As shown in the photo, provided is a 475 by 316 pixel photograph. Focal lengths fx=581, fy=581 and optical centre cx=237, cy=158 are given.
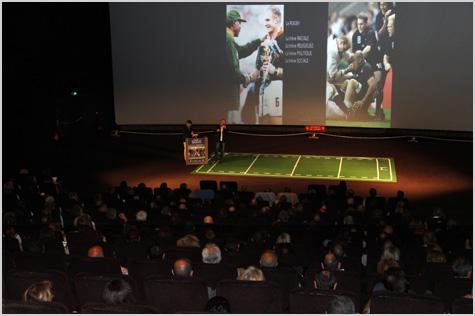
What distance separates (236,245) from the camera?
25.6 feet

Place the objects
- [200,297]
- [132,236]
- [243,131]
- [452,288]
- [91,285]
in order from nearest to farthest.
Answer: [200,297]
[91,285]
[452,288]
[132,236]
[243,131]

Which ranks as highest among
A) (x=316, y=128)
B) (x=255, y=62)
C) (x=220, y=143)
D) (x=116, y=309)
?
(x=255, y=62)

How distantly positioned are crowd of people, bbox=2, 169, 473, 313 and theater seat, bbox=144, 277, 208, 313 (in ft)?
0.16

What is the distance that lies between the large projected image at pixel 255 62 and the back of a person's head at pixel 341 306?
59.1ft

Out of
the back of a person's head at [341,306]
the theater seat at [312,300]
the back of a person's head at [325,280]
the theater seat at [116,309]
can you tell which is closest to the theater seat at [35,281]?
the theater seat at [116,309]

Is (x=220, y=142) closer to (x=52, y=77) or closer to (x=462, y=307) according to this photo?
(x=52, y=77)

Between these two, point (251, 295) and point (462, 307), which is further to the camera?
point (251, 295)

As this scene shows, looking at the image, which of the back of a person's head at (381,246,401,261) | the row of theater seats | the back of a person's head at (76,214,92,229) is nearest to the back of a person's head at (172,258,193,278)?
the row of theater seats

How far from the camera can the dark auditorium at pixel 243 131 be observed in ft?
29.9

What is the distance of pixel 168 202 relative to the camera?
12164mm

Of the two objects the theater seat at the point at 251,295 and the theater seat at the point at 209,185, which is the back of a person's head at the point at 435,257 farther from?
the theater seat at the point at 209,185

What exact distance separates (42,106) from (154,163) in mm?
4979

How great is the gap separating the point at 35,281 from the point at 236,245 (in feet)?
9.49

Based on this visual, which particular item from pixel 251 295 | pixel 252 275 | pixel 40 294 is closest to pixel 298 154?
pixel 252 275
